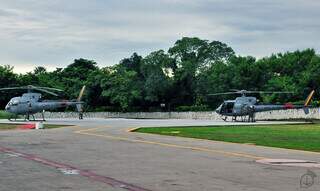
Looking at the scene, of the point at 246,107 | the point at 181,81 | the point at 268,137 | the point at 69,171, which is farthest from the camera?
the point at 181,81

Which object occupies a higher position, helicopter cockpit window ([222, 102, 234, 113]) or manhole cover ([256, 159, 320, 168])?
A: helicopter cockpit window ([222, 102, 234, 113])

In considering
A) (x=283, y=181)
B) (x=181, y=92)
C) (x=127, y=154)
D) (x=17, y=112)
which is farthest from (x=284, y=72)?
(x=283, y=181)

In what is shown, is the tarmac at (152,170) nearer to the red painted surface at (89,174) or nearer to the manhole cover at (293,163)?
the red painted surface at (89,174)

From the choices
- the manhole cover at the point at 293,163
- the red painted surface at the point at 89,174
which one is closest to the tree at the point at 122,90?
the red painted surface at the point at 89,174

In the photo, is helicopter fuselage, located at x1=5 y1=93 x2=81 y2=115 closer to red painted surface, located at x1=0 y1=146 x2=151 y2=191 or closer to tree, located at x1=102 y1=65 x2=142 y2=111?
tree, located at x1=102 y1=65 x2=142 y2=111

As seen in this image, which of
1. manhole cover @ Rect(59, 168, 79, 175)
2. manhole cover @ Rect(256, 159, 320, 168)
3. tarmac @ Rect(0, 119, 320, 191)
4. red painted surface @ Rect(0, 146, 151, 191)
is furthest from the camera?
manhole cover @ Rect(256, 159, 320, 168)

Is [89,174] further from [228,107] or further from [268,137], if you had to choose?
[228,107]

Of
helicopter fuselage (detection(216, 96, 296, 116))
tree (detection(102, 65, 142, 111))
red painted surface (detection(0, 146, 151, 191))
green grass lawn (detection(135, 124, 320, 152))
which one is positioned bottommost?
red painted surface (detection(0, 146, 151, 191))

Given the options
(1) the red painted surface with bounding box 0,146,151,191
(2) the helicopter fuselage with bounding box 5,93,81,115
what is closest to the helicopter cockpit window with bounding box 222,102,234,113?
(2) the helicopter fuselage with bounding box 5,93,81,115

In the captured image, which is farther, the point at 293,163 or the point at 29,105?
the point at 29,105

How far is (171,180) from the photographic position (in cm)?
1406

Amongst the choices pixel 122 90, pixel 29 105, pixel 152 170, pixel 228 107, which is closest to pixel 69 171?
pixel 152 170

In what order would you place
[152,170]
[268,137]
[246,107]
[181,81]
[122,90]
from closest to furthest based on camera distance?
[152,170]
[268,137]
[246,107]
[122,90]
[181,81]

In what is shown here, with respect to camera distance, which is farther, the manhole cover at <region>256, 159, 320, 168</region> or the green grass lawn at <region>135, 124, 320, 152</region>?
the green grass lawn at <region>135, 124, 320, 152</region>
